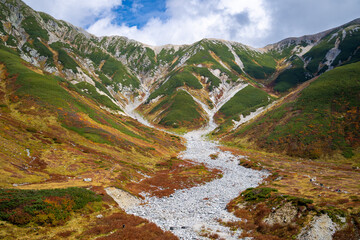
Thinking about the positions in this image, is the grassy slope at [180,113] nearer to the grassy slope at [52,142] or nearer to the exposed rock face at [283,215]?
the grassy slope at [52,142]

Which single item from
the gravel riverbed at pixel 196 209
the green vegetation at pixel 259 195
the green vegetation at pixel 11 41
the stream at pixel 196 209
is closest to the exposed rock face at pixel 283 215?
the stream at pixel 196 209

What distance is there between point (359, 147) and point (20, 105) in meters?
119

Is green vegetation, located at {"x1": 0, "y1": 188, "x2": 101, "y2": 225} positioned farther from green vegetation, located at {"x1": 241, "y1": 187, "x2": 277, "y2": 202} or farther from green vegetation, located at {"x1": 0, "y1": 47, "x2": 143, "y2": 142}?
green vegetation, located at {"x1": 0, "y1": 47, "x2": 143, "y2": 142}

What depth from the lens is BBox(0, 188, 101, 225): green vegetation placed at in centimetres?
1548

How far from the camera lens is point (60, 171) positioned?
1308 inches

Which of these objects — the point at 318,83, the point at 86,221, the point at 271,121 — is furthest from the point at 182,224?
the point at 318,83

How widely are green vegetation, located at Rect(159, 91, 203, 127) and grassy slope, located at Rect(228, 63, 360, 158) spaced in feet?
194

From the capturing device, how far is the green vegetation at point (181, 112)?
160 m

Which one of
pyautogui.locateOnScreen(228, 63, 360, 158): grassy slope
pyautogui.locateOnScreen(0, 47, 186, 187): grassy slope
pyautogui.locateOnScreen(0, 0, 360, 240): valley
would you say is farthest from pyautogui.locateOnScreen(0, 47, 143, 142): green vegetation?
pyautogui.locateOnScreen(228, 63, 360, 158): grassy slope

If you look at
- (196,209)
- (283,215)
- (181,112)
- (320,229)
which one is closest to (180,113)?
(181,112)

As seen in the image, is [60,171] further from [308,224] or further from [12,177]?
[308,224]

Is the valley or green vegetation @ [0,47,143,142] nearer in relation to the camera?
the valley

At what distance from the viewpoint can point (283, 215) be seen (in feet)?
60.0

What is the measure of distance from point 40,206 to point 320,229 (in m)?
24.6
